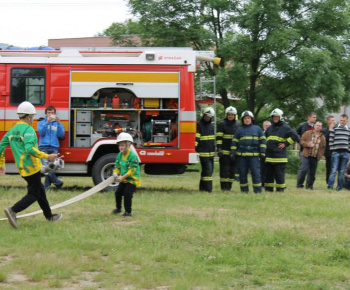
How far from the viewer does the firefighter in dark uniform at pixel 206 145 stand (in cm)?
1340

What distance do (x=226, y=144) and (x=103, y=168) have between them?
279cm

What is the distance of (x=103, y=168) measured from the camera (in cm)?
1280

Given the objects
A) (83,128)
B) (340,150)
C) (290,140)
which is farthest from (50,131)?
(340,150)

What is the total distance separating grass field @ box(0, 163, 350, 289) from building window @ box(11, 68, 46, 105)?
2618 mm

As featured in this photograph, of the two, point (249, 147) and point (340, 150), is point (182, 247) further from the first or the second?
point (340, 150)

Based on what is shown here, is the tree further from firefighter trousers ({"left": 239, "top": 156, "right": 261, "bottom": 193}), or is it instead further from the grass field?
the grass field

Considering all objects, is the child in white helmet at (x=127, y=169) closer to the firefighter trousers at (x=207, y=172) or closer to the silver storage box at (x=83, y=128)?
the silver storage box at (x=83, y=128)

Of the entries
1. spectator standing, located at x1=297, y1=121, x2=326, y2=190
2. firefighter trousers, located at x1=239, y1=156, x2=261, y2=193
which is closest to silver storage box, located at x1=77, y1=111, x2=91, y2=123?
firefighter trousers, located at x1=239, y1=156, x2=261, y2=193

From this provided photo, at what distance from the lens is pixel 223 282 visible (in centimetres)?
610

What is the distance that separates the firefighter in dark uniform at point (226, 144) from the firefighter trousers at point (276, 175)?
2.62ft

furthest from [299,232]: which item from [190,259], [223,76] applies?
[223,76]

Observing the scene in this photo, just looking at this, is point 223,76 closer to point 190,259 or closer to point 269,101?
point 269,101

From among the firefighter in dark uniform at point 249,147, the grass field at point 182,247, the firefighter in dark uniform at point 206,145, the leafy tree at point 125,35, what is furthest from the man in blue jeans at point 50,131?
the leafy tree at point 125,35

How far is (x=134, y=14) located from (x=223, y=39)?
3624 mm
